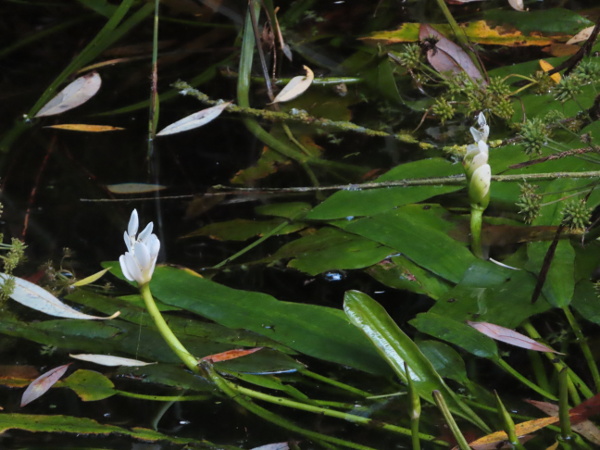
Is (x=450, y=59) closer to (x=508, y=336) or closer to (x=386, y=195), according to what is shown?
(x=386, y=195)

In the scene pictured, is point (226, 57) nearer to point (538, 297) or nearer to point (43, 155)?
point (43, 155)

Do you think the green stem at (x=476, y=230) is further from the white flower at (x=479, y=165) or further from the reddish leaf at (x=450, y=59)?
the reddish leaf at (x=450, y=59)

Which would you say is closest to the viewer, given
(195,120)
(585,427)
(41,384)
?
(585,427)

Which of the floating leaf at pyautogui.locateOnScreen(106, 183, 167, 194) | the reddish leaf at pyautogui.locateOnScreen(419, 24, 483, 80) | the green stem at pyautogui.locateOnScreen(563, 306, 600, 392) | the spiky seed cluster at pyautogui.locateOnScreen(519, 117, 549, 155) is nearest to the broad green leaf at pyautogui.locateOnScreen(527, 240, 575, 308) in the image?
the green stem at pyautogui.locateOnScreen(563, 306, 600, 392)

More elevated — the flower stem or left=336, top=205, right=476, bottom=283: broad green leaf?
the flower stem

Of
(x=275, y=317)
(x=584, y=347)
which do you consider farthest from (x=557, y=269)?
(x=275, y=317)

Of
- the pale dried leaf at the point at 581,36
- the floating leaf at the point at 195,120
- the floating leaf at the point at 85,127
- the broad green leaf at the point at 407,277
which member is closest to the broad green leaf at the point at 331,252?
the broad green leaf at the point at 407,277

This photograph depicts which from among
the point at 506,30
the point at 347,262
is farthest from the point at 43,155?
the point at 506,30

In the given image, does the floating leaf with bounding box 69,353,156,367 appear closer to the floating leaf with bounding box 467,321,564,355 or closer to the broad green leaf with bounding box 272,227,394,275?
the broad green leaf with bounding box 272,227,394,275
